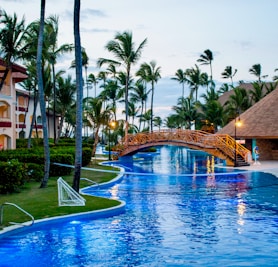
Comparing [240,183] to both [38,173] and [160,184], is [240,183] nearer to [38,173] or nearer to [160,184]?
[160,184]

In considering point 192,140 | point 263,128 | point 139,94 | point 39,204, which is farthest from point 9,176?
point 139,94

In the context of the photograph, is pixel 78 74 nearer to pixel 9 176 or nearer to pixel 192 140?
Answer: pixel 9 176

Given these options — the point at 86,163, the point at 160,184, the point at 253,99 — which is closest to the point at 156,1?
the point at 160,184

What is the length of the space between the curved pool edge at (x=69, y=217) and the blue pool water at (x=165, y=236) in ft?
0.36

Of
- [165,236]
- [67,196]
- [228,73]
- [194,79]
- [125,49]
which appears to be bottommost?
[165,236]

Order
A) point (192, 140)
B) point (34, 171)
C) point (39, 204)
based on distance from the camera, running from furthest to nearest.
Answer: point (192, 140) < point (34, 171) < point (39, 204)

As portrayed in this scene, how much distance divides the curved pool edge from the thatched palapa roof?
19738mm

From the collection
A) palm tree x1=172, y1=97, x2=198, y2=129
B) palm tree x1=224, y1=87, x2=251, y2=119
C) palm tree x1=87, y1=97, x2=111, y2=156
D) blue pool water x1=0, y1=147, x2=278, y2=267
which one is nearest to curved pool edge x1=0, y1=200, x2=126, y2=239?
blue pool water x1=0, y1=147, x2=278, y2=267

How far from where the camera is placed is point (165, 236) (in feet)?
34.0

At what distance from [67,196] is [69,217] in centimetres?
145

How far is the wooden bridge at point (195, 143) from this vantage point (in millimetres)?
29156

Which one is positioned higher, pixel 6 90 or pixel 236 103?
pixel 236 103

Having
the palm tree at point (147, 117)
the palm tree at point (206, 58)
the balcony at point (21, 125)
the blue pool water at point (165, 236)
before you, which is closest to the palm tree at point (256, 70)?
the palm tree at point (206, 58)

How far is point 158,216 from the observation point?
1271 centimetres
